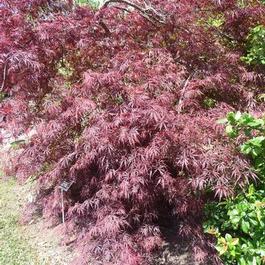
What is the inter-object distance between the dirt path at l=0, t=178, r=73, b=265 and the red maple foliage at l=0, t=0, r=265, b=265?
1.07 ft

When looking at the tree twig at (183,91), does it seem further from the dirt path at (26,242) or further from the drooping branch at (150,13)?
the dirt path at (26,242)

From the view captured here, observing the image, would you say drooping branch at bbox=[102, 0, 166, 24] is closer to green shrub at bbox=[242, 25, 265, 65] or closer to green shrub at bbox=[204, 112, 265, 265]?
green shrub at bbox=[242, 25, 265, 65]

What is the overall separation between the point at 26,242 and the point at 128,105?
192cm

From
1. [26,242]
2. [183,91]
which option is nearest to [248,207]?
[183,91]

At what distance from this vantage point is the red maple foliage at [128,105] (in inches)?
120

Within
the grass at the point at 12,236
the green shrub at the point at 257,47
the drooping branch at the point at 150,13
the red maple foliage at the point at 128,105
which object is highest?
the green shrub at the point at 257,47

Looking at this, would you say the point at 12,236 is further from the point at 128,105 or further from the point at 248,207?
the point at 248,207

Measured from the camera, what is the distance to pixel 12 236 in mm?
4203

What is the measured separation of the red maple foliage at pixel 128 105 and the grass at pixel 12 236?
1.53 ft

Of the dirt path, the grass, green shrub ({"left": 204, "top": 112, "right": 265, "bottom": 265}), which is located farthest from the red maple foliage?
the grass

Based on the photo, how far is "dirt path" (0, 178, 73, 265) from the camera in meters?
3.76

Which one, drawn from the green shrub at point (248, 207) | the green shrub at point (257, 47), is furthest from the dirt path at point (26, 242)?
the green shrub at point (257, 47)

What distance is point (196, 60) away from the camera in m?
3.76

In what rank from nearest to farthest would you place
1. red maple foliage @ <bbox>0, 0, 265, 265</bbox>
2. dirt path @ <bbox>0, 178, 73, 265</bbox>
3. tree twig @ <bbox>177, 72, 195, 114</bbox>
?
red maple foliage @ <bbox>0, 0, 265, 265</bbox>
tree twig @ <bbox>177, 72, 195, 114</bbox>
dirt path @ <bbox>0, 178, 73, 265</bbox>
